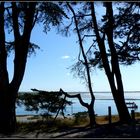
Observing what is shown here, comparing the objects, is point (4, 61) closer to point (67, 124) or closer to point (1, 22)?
point (1, 22)

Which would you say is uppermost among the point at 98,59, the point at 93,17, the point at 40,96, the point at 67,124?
the point at 93,17

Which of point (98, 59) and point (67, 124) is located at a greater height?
point (98, 59)

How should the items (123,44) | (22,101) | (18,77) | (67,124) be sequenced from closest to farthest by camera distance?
1. (18,77)
2. (67,124)
3. (123,44)
4. (22,101)

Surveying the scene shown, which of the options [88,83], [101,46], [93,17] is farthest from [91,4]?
[88,83]

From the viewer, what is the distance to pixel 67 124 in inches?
932

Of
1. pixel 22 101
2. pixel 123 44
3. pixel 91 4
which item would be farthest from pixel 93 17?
pixel 22 101

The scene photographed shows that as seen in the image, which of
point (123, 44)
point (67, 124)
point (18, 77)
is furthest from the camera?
point (123, 44)

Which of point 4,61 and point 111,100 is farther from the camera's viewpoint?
point 111,100

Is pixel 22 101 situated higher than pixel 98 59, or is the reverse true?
pixel 98 59

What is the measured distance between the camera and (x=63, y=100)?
25.5 meters

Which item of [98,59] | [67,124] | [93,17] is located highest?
[93,17]

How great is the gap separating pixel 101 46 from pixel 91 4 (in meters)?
2.25

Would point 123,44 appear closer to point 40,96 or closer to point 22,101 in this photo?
point 40,96

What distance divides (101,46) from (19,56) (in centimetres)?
489
